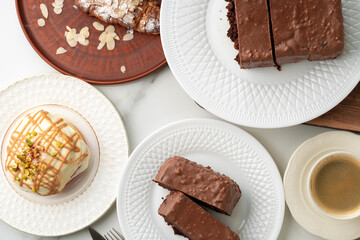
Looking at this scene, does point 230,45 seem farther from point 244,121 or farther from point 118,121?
point 118,121

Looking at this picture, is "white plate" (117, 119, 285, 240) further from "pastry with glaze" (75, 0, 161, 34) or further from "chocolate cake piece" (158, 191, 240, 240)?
"pastry with glaze" (75, 0, 161, 34)

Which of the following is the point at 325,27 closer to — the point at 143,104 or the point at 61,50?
the point at 143,104

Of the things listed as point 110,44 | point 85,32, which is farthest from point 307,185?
point 85,32

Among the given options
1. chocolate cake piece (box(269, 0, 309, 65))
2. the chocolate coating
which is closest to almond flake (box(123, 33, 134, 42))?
the chocolate coating

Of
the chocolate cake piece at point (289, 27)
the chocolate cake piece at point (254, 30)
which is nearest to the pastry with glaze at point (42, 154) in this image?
the chocolate cake piece at point (254, 30)

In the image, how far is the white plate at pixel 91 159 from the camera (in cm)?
198

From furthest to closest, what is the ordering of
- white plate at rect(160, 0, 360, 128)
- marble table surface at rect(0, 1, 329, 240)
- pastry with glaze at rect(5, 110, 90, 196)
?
marble table surface at rect(0, 1, 329, 240) < pastry with glaze at rect(5, 110, 90, 196) < white plate at rect(160, 0, 360, 128)

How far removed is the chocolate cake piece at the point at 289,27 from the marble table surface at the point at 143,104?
1.53ft

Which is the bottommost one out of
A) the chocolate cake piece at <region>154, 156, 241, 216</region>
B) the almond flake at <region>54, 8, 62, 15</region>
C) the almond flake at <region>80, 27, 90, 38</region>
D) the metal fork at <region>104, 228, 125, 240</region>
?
the metal fork at <region>104, 228, 125, 240</region>

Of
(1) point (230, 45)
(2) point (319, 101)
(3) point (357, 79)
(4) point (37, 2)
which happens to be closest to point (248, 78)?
(1) point (230, 45)

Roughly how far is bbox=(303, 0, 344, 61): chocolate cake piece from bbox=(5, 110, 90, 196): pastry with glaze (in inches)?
41.6

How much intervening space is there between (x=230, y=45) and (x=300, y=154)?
1.79 feet

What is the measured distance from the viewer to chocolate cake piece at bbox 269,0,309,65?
5.25 feet

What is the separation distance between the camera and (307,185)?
1.84m
